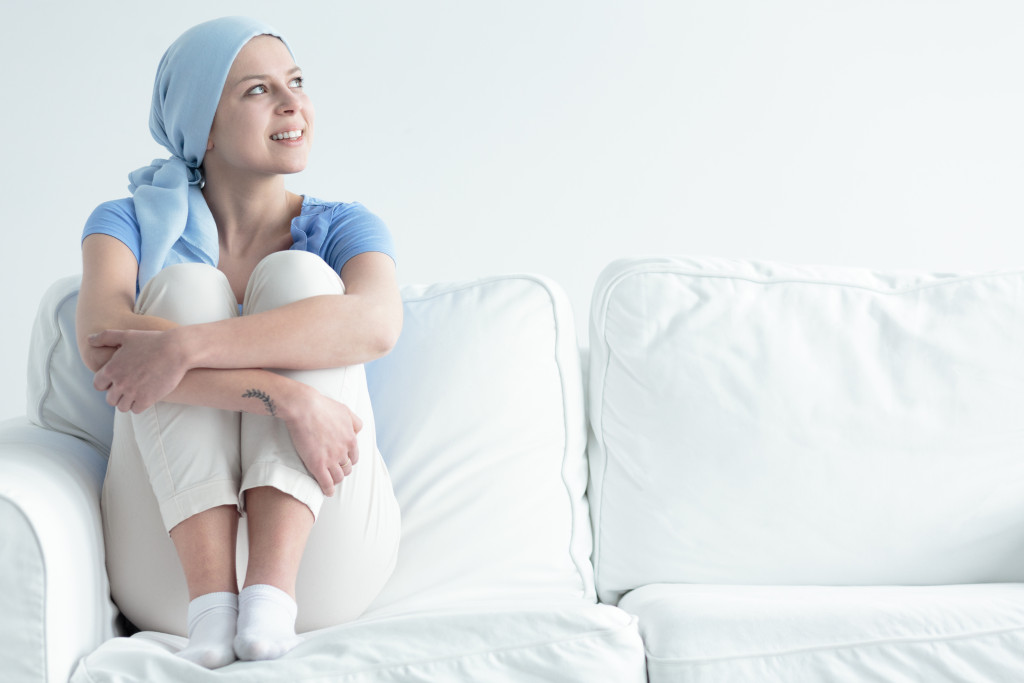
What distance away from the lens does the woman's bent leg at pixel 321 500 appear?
966 mm

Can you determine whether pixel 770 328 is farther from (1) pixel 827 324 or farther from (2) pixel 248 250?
(2) pixel 248 250

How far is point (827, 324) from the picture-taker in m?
1.31

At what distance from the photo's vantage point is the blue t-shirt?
1.24 metres

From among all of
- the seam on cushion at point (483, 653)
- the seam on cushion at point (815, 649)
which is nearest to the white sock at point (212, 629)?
the seam on cushion at point (483, 653)

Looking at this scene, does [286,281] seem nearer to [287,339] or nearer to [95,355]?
[287,339]

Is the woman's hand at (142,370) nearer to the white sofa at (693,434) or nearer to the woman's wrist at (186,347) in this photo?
the woman's wrist at (186,347)

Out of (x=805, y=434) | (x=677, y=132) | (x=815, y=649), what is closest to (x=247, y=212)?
(x=805, y=434)

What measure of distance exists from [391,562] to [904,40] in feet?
6.03

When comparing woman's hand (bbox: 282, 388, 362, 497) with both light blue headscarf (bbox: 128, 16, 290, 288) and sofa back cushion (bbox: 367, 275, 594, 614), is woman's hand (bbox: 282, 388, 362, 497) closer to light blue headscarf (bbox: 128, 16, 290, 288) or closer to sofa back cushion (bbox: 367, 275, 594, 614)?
sofa back cushion (bbox: 367, 275, 594, 614)

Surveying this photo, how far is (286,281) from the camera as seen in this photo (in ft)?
3.59

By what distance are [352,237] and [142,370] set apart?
16.5 inches

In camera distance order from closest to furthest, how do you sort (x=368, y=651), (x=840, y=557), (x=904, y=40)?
(x=368, y=651), (x=840, y=557), (x=904, y=40)

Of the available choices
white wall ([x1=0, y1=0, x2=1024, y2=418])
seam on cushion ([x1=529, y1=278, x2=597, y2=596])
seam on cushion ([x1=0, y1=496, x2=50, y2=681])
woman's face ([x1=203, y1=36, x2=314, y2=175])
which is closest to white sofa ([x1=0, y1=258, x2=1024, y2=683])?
seam on cushion ([x1=529, y1=278, x2=597, y2=596])

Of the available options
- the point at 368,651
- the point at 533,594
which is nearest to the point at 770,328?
the point at 533,594
